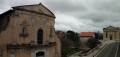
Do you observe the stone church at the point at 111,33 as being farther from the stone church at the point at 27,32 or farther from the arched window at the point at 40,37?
the arched window at the point at 40,37

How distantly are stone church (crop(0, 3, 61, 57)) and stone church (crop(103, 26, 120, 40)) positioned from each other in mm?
66516

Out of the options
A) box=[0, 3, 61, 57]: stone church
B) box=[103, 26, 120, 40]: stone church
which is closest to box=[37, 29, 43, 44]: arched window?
box=[0, 3, 61, 57]: stone church

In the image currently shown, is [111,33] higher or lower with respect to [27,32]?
lower

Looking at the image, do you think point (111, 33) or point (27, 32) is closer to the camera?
point (27, 32)

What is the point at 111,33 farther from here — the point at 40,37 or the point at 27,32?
the point at 27,32

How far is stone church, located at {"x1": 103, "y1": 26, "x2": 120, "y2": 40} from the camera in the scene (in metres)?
A: 76.9

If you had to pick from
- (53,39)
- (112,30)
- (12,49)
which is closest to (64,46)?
(53,39)

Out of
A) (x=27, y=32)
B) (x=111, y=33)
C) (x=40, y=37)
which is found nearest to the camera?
(x=27, y=32)

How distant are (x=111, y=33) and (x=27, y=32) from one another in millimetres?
71699

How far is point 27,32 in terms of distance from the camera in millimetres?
15836

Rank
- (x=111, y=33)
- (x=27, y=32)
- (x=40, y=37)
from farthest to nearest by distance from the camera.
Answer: (x=111, y=33) < (x=40, y=37) < (x=27, y=32)

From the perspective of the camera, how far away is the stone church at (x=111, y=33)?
252ft

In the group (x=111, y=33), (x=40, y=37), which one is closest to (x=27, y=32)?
(x=40, y=37)

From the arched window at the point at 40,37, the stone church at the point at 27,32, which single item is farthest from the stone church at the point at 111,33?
the arched window at the point at 40,37
